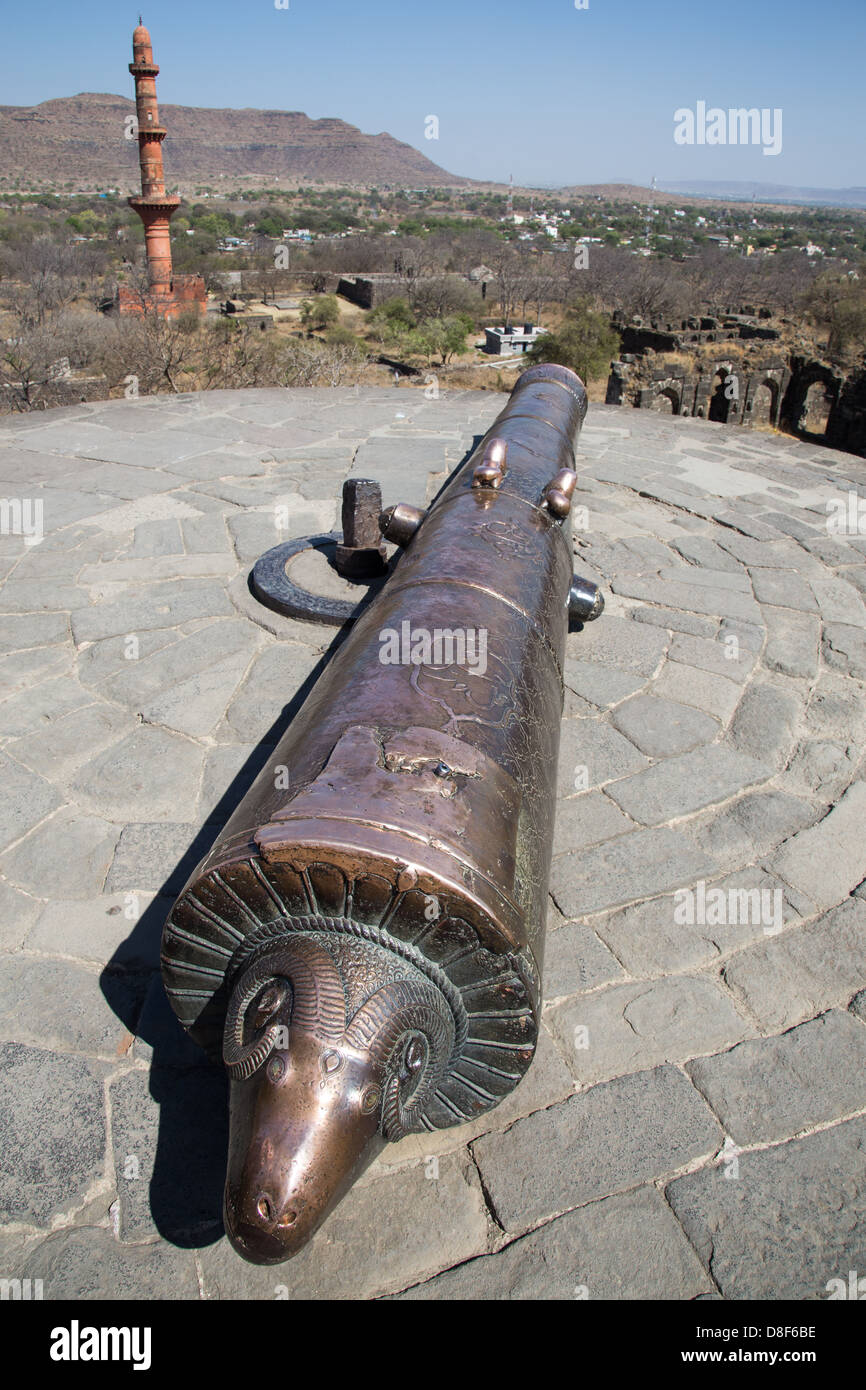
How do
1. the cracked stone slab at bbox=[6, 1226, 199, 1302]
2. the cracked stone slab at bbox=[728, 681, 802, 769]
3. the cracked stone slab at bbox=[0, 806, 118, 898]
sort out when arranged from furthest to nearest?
1. the cracked stone slab at bbox=[728, 681, 802, 769]
2. the cracked stone slab at bbox=[0, 806, 118, 898]
3. the cracked stone slab at bbox=[6, 1226, 199, 1302]

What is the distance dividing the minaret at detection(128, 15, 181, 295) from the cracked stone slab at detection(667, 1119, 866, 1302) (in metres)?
28.2

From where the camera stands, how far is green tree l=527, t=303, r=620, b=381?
24.1m

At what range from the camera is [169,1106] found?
201 centimetres

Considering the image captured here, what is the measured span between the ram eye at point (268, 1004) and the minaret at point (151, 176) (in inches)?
1099

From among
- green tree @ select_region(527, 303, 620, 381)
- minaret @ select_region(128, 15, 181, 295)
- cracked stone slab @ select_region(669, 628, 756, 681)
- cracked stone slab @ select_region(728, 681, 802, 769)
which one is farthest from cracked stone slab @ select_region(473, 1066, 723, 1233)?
minaret @ select_region(128, 15, 181, 295)

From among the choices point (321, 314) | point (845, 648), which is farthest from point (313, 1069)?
point (321, 314)

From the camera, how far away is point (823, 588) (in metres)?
4.79

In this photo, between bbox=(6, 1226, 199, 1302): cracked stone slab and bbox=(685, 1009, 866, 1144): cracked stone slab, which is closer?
bbox=(6, 1226, 199, 1302): cracked stone slab

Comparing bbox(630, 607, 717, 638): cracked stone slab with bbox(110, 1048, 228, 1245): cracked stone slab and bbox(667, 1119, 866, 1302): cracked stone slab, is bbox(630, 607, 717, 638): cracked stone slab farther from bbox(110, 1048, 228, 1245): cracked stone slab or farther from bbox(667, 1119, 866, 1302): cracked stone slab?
bbox(110, 1048, 228, 1245): cracked stone slab

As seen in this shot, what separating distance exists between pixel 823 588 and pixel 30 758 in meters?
4.18

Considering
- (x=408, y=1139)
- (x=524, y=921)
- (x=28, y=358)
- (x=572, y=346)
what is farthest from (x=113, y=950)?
(x=572, y=346)

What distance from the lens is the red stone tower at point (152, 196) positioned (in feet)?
80.6

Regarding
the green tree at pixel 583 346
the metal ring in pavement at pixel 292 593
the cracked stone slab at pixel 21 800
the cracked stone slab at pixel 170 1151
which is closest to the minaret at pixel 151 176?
the green tree at pixel 583 346
